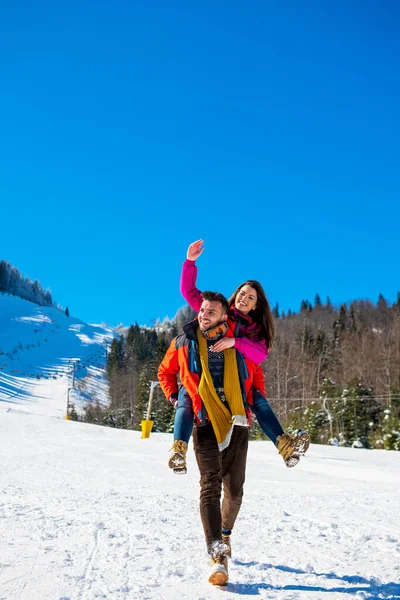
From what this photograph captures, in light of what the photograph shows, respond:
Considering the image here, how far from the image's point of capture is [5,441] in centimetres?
1302

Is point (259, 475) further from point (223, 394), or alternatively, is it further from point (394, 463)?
point (223, 394)

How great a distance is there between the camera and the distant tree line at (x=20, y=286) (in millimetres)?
168025

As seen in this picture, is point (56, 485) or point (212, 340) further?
point (56, 485)

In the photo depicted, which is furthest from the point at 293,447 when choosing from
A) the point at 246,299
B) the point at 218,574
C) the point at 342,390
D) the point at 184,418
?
the point at 342,390

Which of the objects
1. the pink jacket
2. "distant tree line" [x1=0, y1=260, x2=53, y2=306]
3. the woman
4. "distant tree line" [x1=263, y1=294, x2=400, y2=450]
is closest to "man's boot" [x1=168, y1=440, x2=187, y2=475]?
the woman

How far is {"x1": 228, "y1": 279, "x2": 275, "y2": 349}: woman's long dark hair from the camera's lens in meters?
3.59

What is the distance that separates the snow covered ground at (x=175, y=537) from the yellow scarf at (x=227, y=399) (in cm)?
83

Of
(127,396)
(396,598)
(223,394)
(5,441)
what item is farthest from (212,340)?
(127,396)

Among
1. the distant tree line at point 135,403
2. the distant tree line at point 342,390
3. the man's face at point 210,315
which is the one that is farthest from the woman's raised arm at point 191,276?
the distant tree line at point 135,403

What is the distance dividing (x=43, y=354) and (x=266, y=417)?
387 ft

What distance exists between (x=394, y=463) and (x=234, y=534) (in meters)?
7.99

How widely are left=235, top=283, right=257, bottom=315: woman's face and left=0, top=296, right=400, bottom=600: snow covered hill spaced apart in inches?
65.8

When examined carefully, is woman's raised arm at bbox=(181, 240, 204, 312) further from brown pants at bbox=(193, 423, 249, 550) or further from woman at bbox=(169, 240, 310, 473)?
brown pants at bbox=(193, 423, 249, 550)

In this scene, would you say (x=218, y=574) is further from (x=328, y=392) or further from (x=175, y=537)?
(x=328, y=392)
